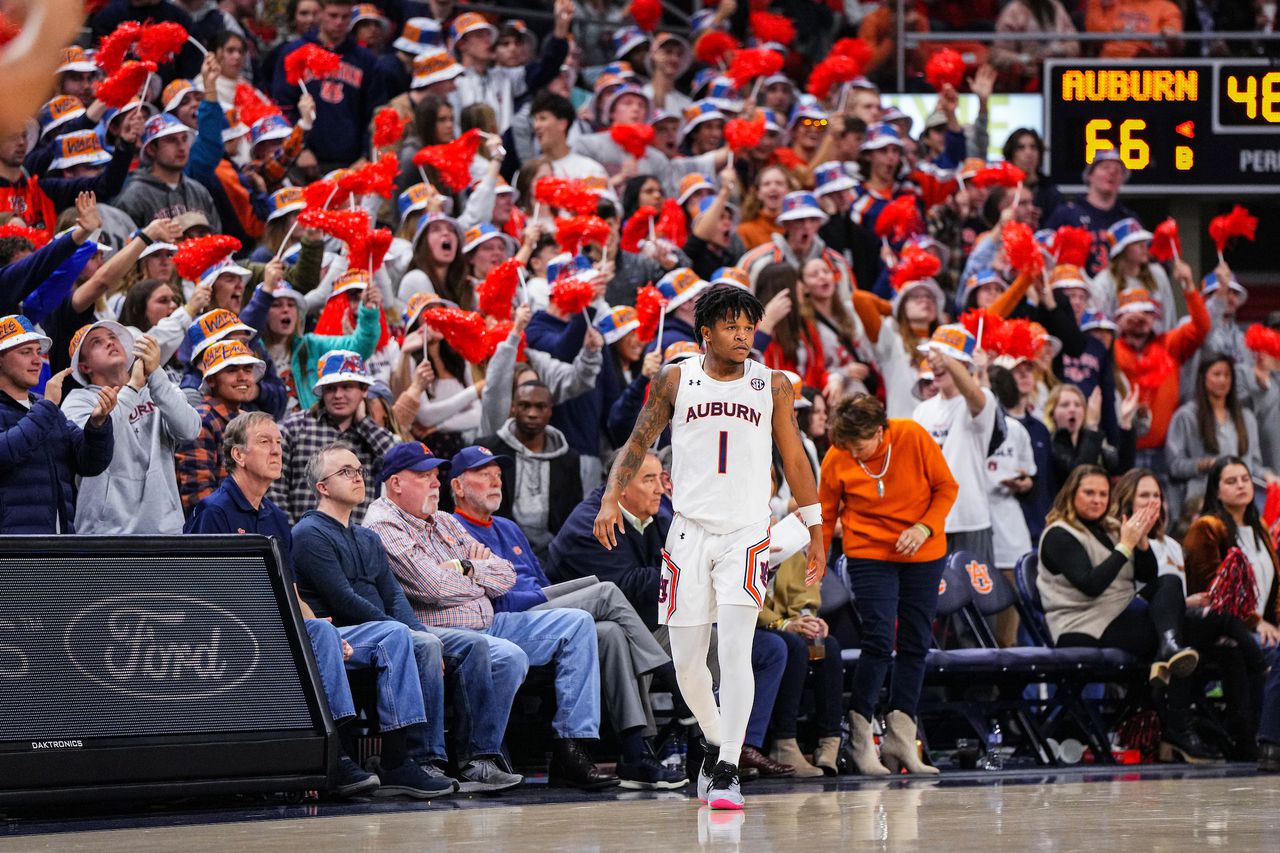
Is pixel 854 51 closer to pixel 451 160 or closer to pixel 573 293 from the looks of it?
pixel 451 160

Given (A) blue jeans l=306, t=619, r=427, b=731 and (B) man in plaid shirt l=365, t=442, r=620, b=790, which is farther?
(B) man in plaid shirt l=365, t=442, r=620, b=790

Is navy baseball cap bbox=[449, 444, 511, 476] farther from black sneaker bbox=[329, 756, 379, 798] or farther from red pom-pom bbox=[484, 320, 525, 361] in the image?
black sneaker bbox=[329, 756, 379, 798]

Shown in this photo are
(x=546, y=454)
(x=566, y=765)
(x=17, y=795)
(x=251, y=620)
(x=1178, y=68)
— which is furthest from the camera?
(x=1178, y=68)

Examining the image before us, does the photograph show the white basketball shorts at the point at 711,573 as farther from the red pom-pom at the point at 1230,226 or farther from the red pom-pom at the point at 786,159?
the red pom-pom at the point at 1230,226

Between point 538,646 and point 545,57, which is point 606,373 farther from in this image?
point 545,57

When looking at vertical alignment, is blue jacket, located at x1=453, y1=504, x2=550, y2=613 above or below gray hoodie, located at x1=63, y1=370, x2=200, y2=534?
below

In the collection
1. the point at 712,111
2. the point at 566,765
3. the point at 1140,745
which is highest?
the point at 712,111

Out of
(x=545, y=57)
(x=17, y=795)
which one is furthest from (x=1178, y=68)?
(x=17, y=795)

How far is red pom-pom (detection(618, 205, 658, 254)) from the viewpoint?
13.1 metres

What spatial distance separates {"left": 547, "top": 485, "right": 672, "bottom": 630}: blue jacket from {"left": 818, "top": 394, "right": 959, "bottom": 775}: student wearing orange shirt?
2.86 ft

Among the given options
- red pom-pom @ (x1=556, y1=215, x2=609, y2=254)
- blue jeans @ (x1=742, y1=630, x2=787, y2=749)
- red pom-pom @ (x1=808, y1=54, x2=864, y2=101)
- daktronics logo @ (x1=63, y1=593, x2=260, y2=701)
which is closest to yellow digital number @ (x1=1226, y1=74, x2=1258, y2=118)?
red pom-pom @ (x1=808, y1=54, x2=864, y2=101)

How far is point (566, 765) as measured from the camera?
8328 millimetres

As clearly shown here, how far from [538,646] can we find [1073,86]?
7915 mm

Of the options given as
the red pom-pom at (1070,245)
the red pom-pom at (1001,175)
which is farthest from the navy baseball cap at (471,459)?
the red pom-pom at (1001,175)
